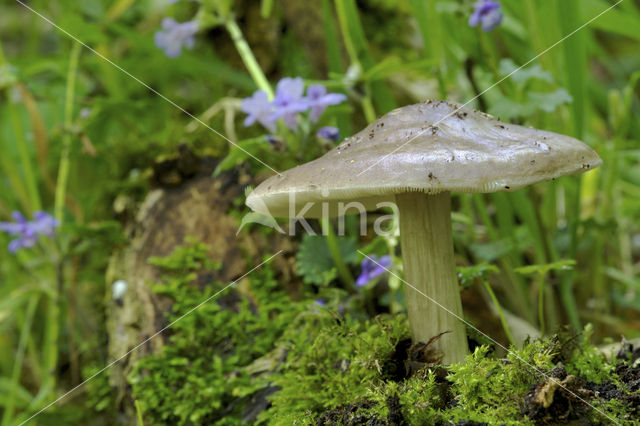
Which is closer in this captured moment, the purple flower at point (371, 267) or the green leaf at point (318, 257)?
the purple flower at point (371, 267)

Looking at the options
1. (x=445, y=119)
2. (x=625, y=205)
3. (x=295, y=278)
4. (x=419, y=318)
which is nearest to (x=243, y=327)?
(x=295, y=278)

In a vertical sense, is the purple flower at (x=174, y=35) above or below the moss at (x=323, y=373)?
above

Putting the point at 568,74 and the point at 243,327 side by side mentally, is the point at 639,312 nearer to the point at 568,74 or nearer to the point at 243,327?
the point at 568,74

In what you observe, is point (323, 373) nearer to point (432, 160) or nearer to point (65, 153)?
point (432, 160)

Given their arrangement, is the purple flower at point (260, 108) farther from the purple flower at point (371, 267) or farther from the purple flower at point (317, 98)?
the purple flower at point (371, 267)

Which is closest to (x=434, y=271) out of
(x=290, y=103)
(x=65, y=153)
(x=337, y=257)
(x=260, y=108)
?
(x=337, y=257)

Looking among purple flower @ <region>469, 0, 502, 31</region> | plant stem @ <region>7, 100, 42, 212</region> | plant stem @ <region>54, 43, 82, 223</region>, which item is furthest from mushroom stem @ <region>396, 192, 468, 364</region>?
plant stem @ <region>7, 100, 42, 212</region>

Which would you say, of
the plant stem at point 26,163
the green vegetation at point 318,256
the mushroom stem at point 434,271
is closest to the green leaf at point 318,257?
the green vegetation at point 318,256

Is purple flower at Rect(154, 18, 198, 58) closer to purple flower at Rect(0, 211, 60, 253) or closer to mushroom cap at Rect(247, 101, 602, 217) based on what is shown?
purple flower at Rect(0, 211, 60, 253)
